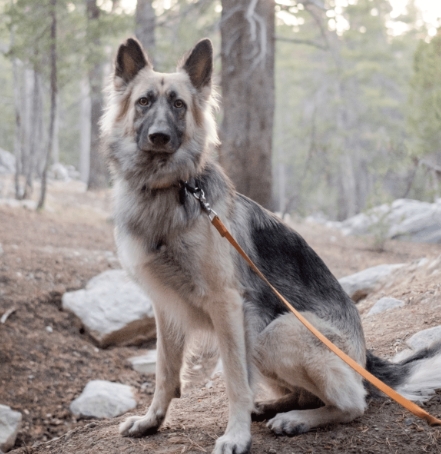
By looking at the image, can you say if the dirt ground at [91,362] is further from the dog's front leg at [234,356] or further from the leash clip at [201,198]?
the leash clip at [201,198]

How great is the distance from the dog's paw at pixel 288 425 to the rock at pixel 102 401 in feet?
7.31

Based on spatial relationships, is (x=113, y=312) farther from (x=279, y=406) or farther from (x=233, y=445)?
(x=233, y=445)

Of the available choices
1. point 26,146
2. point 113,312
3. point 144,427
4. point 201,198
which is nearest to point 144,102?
point 201,198

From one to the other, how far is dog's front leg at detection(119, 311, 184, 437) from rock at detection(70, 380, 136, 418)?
1538mm

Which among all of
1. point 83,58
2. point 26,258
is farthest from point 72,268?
point 83,58

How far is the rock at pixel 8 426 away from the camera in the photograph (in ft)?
13.4

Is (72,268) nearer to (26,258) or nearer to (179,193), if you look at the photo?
(26,258)

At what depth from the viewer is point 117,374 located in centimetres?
546

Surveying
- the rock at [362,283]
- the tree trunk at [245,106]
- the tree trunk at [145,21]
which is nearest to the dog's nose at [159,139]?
the rock at [362,283]

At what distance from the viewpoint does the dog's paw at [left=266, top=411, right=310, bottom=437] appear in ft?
9.60

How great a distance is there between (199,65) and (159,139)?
2.53 ft

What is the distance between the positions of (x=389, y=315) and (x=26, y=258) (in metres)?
5.11

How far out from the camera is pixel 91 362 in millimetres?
5531

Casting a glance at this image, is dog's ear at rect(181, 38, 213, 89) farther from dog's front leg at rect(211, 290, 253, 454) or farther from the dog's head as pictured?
dog's front leg at rect(211, 290, 253, 454)
